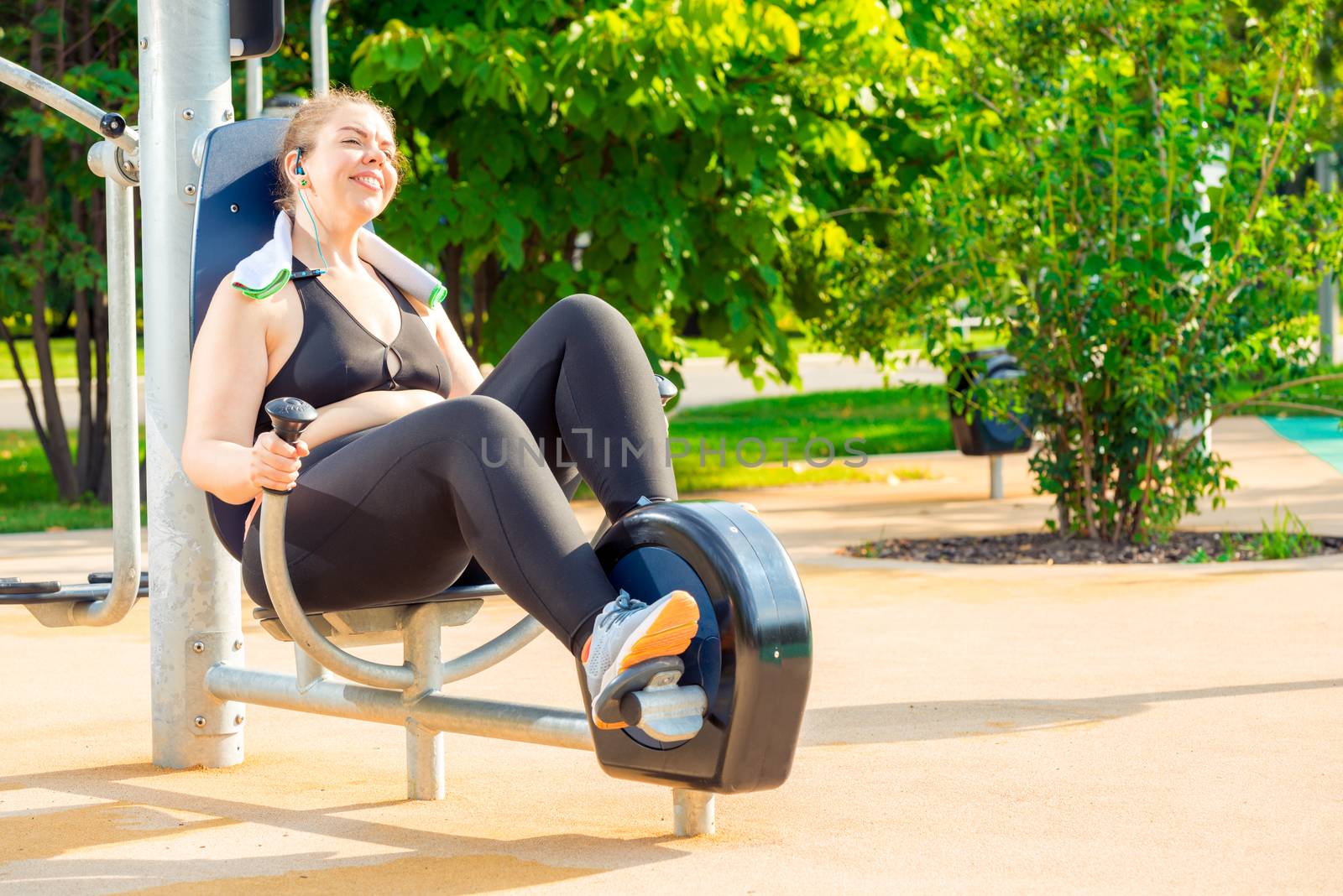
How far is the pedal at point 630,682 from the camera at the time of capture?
2896 mm

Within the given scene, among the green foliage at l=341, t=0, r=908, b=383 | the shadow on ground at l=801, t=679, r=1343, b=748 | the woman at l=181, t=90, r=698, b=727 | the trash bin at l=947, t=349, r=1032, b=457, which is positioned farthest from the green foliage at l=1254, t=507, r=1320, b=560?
the woman at l=181, t=90, r=698, b=727

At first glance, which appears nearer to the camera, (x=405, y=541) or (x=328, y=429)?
(x=405, y=541)

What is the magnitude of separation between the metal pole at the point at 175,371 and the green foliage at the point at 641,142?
4347mm

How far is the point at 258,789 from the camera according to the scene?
393cm

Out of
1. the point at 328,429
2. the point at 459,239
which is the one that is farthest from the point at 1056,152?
the point at 328,429

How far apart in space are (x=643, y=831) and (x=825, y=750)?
834mm

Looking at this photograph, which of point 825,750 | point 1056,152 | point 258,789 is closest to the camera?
point 258,789

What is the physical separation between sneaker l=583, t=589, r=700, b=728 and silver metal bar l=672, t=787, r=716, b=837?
0.48m

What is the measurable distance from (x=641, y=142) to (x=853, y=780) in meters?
6.40

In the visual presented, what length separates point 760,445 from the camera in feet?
41.5

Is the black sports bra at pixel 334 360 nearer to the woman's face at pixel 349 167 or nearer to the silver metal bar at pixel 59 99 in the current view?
the woman's face at pixel 349 167

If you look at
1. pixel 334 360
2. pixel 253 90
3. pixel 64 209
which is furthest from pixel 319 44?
pixel 64 209

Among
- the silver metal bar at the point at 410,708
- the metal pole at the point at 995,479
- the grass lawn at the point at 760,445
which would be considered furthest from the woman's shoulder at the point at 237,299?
the metal pole at the point at 995,479

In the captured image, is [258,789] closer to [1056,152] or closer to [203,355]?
[203,355]
